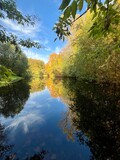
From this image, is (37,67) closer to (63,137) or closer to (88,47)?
(88,47)

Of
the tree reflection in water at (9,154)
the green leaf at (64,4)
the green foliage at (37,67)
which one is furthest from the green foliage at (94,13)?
the green foliage at (37,67)

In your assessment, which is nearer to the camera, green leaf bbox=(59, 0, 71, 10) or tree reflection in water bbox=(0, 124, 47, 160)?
green leaf bbox=(59, 0, 71, 10)

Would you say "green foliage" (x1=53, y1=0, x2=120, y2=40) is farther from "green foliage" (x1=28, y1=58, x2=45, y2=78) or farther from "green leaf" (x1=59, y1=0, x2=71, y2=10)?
"green foliage" (x1=28, y1=58, x2=45, y2=78)

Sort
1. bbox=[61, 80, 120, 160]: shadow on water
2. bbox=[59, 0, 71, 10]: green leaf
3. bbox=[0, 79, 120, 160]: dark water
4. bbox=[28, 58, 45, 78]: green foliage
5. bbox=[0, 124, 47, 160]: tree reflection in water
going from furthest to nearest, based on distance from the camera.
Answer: bbox=[28, 58, 45, 78]: green foliage
bbox=[61, 80, 120, 160]: shadow on water
bbox=[0, 79, 120, 160]: dark water
bbox=[0, 124, 47, 160]: tree reflection in water
bbox=[59, 0, 71, 10]: green leaf

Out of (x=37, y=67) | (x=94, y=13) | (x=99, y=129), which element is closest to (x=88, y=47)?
(x=99, y=129)

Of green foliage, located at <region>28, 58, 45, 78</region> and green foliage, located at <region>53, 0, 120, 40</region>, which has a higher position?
green foliage, located at <region>53, 0, 120, 40</region>

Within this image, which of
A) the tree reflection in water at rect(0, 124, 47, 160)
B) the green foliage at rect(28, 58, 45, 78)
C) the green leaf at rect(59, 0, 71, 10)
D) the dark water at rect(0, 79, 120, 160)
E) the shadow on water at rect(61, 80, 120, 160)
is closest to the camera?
the green leaf at rect(59, 0, 71, 10)

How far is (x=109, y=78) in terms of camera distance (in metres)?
22.8

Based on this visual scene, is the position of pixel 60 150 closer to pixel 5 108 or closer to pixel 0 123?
pixel 0 123

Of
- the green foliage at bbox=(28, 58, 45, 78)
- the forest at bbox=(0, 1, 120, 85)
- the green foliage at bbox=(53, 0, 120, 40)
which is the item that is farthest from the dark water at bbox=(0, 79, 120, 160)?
the green foliage at bbox=(28, 58, 45, 78)

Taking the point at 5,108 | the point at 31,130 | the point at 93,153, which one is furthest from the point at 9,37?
the point at 5,108

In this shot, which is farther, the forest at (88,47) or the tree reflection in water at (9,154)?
the tree reflection in water at (9,154)

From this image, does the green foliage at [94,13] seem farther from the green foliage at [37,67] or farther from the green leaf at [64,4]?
the green foliage at [37,67]

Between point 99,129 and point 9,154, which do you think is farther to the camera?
point 99,129
